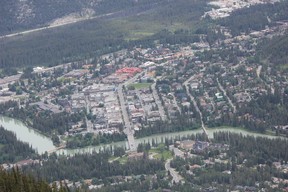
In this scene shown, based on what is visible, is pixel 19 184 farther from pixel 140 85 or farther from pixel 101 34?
pixel 101 34

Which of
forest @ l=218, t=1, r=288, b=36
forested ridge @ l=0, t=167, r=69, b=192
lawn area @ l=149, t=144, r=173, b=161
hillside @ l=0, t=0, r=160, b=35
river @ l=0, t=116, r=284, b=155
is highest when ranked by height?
hillside @ l=0, t=0, r=160, b=35

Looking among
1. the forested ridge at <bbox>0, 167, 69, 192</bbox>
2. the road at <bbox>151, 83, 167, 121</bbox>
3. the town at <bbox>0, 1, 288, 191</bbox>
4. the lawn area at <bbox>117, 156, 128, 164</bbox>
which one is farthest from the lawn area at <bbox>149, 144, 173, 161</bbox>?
the forested ridge at <bbox>0, 167, 69, 192</bbox>

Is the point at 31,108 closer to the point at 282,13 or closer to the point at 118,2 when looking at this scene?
the point at 282,13

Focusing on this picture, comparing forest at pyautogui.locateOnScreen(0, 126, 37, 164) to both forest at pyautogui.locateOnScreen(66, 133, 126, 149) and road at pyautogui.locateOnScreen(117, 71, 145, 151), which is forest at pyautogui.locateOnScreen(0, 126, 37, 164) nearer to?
forest at pyautogui.locateOnScreen(66, 133, 126, 149)

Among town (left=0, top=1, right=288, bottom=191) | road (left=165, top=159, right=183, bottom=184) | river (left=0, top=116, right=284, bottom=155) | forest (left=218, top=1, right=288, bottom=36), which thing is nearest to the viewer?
road (left=165, top=159, right=183, bottom=184)

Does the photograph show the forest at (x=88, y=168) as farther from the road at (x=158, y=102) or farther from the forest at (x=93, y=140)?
the road at (x=158, y=102)

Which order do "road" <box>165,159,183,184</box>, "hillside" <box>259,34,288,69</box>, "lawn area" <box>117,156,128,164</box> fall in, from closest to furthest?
"road" <box>165,159,183,184</box> → "lawn area" <box>117,156,128,164</box> → "hillside" <box>259,34,288,69</box>

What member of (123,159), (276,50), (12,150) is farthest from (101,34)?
(123,159)

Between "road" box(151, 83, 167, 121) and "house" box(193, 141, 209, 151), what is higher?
"road" box(151, 83, 167, 121)

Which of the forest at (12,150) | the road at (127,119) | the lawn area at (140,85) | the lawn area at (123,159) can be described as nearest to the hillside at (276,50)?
the lawn area at (140,85)

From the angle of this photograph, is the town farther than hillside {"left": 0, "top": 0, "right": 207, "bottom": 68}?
No
